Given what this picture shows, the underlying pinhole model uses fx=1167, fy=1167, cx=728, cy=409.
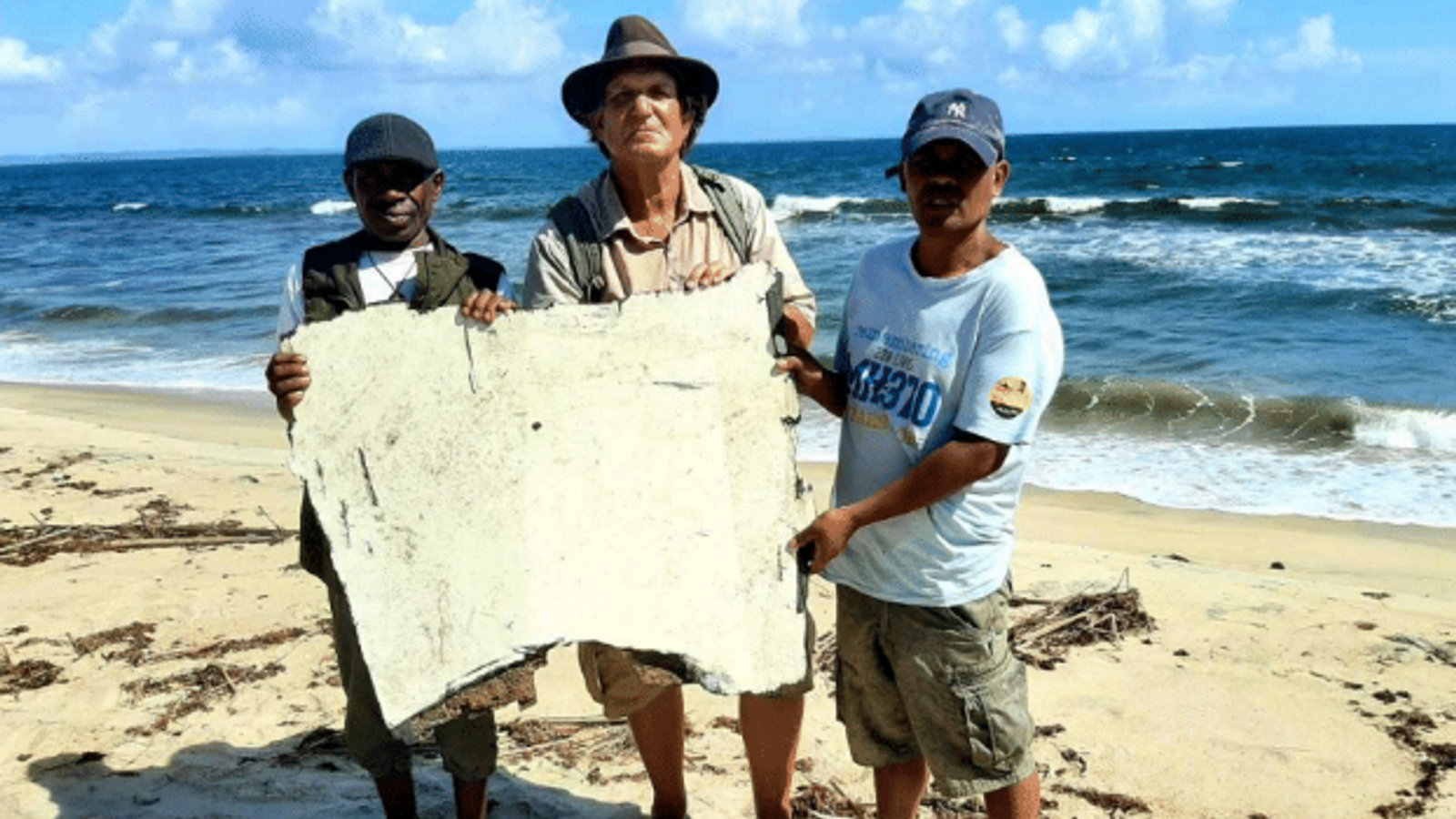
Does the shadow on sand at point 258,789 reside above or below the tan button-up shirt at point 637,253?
below

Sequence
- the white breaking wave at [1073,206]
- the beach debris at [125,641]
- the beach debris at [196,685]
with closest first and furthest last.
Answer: the beach debris at [196,685] < the beach debris at [125,641] < the white breaking wave at [1073,206]

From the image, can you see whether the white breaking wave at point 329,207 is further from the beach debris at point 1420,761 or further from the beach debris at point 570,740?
the beach debris at point 1420,761

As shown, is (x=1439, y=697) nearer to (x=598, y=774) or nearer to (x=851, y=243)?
(x=598, y=774)

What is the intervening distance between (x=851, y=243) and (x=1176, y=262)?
274 inches

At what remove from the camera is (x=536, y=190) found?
45.9m

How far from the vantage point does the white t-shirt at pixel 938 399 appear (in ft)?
7.78

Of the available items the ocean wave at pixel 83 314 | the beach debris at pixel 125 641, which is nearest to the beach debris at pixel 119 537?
the beach debris at pixel 125 641

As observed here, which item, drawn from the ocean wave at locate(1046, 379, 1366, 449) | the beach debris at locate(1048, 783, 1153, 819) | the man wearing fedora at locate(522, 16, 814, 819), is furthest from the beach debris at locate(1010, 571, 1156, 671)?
the ocean wave at locate(1046, 379, 1366, 449)

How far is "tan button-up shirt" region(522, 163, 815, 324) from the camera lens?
9.27ft

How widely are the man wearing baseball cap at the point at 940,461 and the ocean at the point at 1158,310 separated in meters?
5.52

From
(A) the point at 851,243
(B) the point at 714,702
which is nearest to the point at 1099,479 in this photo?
(B) the point at 714,702

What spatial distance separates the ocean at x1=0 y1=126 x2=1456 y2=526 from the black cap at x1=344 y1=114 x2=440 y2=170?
6.21 metres

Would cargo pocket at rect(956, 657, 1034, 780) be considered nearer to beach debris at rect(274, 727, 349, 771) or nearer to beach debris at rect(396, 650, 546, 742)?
beach debris at rect(396, 650, 546, 742)

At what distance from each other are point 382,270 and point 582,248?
0.50 meters
